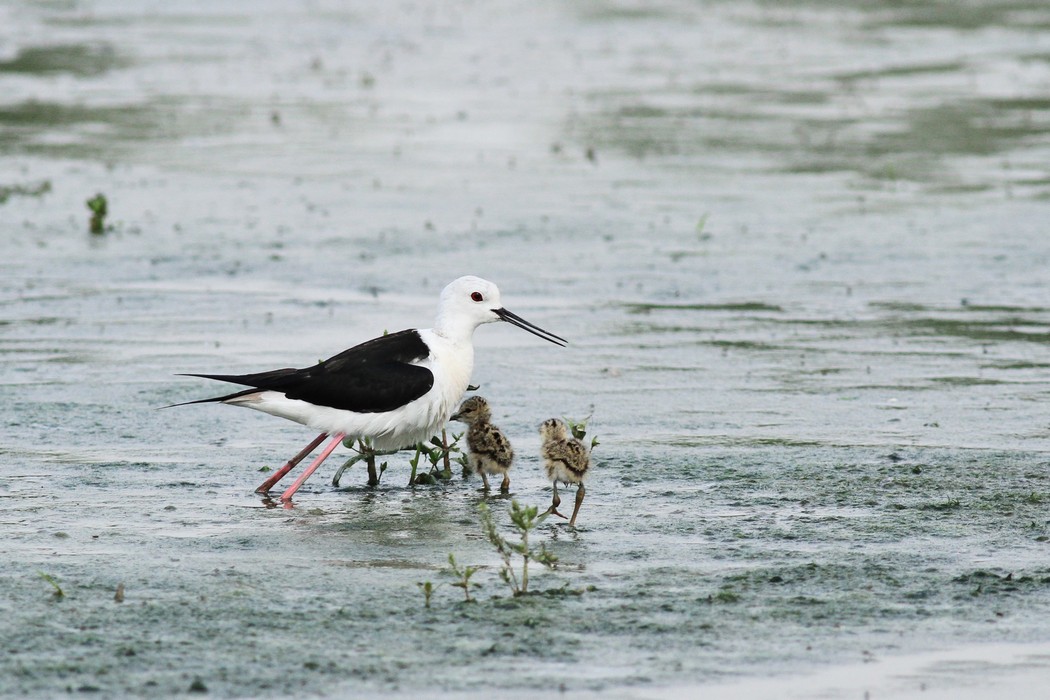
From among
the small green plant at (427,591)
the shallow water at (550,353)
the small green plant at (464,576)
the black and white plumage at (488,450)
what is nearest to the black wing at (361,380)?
the black and white plumage at (488,450)

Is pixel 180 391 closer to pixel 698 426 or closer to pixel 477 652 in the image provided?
pixel 698 426

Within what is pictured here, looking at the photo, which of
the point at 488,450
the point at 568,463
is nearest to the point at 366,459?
the point at 488,450

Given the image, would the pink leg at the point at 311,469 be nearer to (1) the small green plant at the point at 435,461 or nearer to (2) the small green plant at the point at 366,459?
(2) the small green plant at the point at 366,459

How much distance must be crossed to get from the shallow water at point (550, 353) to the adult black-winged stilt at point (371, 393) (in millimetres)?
297

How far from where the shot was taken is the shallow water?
5980mm

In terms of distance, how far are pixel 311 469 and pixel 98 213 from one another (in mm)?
6663

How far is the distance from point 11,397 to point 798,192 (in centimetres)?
873

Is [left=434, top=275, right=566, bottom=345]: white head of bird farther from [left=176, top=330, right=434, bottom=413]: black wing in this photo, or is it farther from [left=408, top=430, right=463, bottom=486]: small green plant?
[left=408, top=430, right=463, bottom=486]: small green plant

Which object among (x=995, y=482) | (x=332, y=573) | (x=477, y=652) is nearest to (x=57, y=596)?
(x=332, y=573)

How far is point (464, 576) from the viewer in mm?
6383

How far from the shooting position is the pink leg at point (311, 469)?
7.75m

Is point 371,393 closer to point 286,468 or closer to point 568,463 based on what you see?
point 286,468

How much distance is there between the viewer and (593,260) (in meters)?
13.4

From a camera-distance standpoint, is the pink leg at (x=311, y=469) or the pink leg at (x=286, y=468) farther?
the pink leg at (x=286, y=468)
